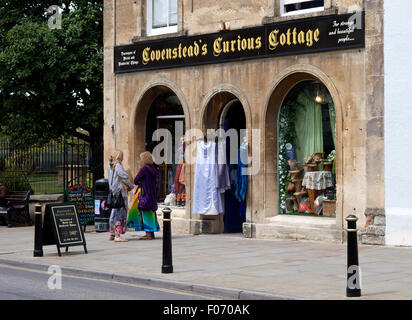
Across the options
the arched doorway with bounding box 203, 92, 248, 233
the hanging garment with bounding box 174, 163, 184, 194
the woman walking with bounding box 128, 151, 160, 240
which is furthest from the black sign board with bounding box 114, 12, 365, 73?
the woman walking with bounding box 128, 151, 160, 240

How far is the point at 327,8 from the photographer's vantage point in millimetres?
15312

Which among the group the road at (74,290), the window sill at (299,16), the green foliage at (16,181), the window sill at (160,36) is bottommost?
the road at (74,290)

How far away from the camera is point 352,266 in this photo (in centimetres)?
936

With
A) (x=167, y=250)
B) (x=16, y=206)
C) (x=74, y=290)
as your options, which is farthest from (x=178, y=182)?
(x=74, y=290)

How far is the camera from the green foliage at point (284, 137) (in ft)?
54.5

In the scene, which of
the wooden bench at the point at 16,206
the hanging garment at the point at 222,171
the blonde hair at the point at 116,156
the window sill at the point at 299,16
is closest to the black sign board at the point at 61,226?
the blonde hair at the point at 116,156

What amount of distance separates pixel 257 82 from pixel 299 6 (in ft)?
5.93

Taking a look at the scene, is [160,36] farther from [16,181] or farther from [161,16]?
[16,181]

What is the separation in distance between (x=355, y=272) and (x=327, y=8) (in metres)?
7.48

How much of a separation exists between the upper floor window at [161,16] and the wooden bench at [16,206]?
586cm

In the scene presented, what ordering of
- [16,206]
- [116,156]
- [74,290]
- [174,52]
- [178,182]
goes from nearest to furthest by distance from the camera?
1. [74,290]
2. [116,156]
3. [174,52]
4. [178,182]
5. [16,206]

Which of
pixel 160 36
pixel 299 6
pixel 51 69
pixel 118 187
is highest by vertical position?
pixel 299 6

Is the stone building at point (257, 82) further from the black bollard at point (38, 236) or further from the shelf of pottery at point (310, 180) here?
the black bollard at point (38, 236)

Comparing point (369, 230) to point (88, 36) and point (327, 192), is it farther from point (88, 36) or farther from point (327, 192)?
point (88, 36)
